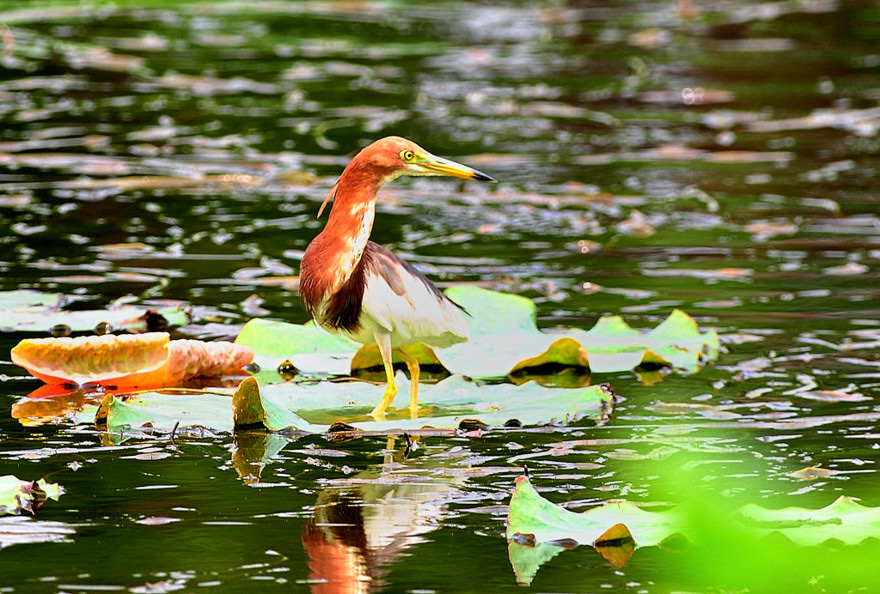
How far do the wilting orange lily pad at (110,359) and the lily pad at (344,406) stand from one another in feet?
0.49

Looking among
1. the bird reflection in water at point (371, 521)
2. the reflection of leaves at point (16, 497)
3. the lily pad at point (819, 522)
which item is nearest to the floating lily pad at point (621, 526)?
the lily pad at point (819, 522)

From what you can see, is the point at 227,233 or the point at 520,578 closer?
the point at 520,578

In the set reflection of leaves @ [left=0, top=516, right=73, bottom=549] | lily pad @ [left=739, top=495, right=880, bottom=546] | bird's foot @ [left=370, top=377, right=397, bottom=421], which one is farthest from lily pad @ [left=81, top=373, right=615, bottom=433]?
lily pad @ [left=739, top=495, right=880, bottom=546]

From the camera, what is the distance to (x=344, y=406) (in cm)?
412

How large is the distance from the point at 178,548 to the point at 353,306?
1100 millimetres

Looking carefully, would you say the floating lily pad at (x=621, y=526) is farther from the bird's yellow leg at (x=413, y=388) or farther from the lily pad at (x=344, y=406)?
the bird's yellow leg at (x=413, y=388)

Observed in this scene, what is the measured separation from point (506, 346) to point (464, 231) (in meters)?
2.42

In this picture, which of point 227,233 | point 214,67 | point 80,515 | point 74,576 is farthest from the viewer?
point 214,67

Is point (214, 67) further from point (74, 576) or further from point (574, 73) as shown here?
point (74, 576)

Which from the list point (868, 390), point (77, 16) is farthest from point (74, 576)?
point (77, 16)

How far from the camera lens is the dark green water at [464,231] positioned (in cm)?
303

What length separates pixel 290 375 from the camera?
14.6ft

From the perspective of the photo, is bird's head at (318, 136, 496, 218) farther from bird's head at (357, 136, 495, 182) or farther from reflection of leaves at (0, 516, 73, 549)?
reflection of leaves at (0, 516, 73, 549)

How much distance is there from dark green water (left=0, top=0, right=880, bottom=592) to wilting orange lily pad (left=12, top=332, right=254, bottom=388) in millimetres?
149
